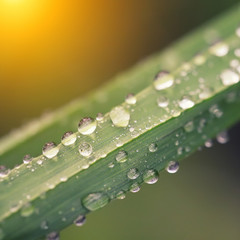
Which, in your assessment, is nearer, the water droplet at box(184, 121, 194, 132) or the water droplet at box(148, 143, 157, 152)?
the water droplet at box(148, 143, 157, 152)

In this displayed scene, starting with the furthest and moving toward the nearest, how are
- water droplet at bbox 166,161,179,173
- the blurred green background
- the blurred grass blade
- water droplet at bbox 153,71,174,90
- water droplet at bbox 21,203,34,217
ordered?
the blurred green background < the blurred grass blade < water droplet at bbox 153,71,174,90 < water droplet at bbox 166,161,179,173 < water droplet at bbox 21,203,34,217

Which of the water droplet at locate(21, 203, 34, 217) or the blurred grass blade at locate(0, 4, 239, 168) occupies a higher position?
the blurred grass blade at locate(0, 4, 239, 168)

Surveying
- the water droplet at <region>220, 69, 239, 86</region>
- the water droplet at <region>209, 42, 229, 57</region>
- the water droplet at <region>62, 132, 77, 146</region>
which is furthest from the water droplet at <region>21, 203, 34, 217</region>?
the water droplet at <region>209, 42, 229, 57</region>

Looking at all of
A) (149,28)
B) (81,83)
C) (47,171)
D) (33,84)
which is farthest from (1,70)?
(47,171)

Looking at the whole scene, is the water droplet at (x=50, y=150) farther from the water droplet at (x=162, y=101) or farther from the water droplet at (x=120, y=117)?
the water droplet at (x=162, y=101)

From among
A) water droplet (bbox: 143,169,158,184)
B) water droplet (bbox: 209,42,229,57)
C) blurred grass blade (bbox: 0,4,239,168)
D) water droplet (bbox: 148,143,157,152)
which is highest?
blurred grass blade (bbox: 0,4,239,168)

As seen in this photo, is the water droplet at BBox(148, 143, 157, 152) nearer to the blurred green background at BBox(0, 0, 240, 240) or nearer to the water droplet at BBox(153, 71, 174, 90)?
the water droplet at BBox(153, 71, 174, 90)

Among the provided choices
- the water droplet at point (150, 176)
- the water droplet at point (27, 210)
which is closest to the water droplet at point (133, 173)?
the water droplet at point (150, 176)
